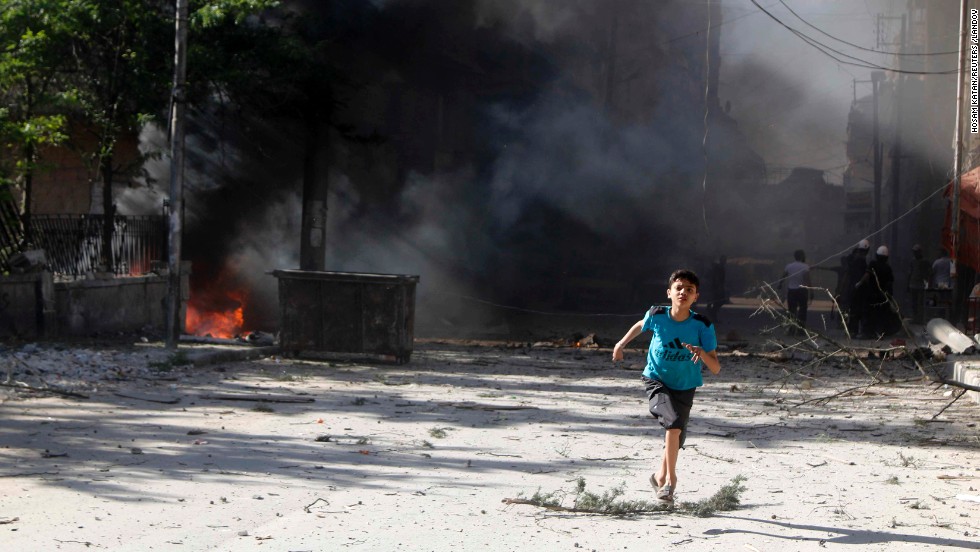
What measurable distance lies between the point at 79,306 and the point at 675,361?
10.9 m

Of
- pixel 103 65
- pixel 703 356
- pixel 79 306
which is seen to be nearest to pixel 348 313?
pixel 79 306

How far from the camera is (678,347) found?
16.9ft

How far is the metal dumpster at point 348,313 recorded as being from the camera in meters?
12.5

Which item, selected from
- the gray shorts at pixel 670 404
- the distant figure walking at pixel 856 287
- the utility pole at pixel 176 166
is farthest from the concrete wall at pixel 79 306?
the distant figure walking at pixel 856 287

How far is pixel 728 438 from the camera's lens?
7520 mm

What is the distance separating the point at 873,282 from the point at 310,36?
1031 cm

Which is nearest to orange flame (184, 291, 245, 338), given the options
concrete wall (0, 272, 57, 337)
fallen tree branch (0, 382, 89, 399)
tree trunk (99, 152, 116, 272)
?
tree trunk (99, 152, 116, 272)

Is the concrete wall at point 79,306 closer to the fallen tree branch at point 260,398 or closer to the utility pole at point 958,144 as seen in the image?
the fallen tree branch at point 260,398

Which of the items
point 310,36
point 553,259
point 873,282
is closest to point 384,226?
point 553,259

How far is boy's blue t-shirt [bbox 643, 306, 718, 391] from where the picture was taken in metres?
→ 5.13

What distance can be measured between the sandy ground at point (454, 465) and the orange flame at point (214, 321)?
6806 mm

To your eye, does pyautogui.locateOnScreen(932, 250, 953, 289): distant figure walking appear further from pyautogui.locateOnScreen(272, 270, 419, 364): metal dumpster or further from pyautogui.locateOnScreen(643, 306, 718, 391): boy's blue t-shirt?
pyautogui.locateOnScreen(643, 306, 718, 391): boy's blue t-shirt

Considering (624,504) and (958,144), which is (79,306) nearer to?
(624,504)

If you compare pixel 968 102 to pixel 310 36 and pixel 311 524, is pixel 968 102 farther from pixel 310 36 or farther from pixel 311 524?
pixel 311 524
